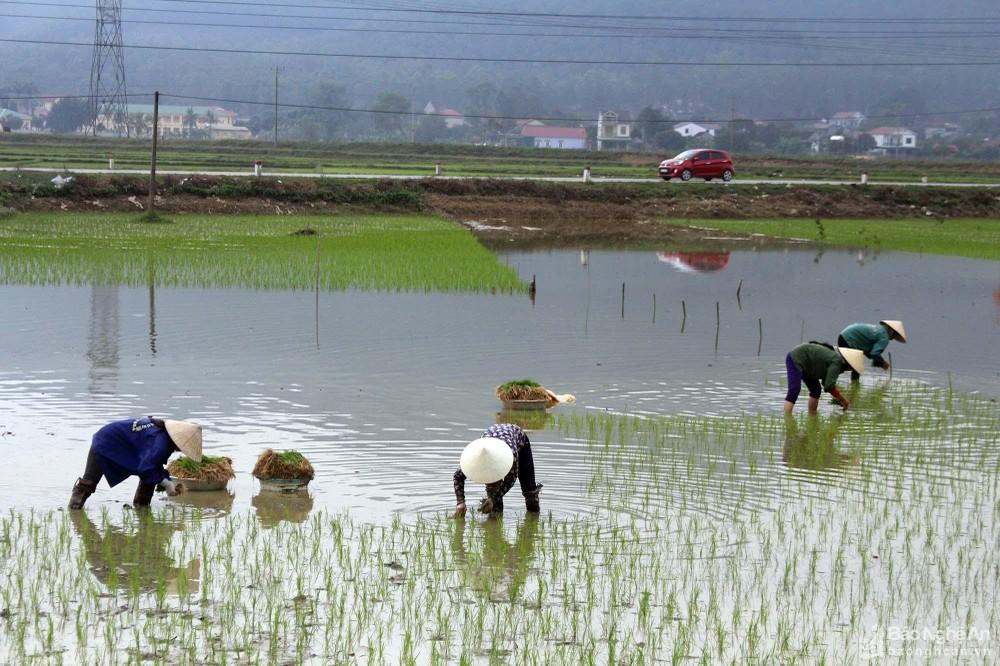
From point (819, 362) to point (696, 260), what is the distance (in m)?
16.5

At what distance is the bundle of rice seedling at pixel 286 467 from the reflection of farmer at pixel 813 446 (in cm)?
380

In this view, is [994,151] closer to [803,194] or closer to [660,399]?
[803,194]

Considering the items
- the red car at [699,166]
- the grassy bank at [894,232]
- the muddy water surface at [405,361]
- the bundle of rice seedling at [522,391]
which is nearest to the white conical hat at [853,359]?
the muddy water surface at [405,361]

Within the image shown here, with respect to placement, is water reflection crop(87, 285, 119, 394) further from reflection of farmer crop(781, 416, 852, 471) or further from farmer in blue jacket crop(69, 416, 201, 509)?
reflection of farmer crop(781, 416, 852, 471)

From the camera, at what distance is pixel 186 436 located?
8.43m

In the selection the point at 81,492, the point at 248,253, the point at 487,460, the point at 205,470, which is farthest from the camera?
the point at 248,253

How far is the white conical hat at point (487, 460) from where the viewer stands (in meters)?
8.00

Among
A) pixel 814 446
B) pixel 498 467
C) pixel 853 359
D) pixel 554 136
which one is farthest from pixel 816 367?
pixel 554 136

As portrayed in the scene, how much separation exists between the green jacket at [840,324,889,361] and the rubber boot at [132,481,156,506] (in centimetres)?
818

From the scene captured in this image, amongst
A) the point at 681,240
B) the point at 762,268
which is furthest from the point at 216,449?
the point at 681,240

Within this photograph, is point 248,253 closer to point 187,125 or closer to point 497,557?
point 497,557

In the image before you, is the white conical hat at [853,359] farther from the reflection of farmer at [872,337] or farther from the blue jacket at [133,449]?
the blue jacket at [133,449]

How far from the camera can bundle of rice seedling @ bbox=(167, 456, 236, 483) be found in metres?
9.12

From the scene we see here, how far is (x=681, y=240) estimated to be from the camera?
33.8 meters
